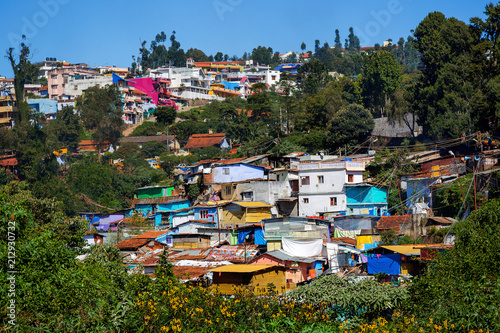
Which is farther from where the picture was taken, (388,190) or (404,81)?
(404,81)

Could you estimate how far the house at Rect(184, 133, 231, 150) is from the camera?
57.7 m

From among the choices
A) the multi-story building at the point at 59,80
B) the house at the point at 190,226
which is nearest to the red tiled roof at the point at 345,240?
the house at the point at 190,226

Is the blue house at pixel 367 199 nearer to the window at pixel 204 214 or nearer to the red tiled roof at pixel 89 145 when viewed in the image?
the window at pixel 204 214

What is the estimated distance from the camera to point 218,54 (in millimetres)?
128125

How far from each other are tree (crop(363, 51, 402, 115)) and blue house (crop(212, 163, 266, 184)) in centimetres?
2089

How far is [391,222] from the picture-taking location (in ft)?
97.6

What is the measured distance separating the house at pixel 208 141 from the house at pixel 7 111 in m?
23.0

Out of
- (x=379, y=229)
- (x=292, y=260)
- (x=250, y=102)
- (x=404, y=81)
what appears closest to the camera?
(x=292, y=260)

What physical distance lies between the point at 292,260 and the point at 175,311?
1242cm

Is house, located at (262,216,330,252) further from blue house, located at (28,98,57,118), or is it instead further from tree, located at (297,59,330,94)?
blue house, located at (28,98,57,118)

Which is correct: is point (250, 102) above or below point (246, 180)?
above

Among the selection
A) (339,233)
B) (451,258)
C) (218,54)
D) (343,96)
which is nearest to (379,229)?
(339,233)

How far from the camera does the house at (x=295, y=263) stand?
22.8m

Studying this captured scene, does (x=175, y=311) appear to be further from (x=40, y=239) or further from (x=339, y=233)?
(x=339, y=233)
